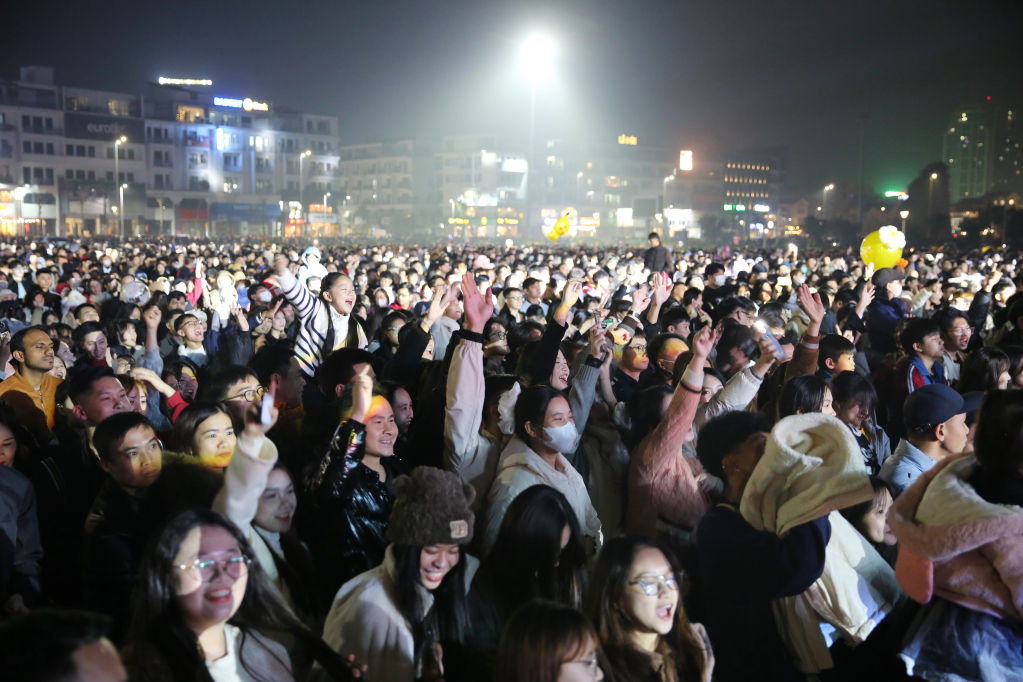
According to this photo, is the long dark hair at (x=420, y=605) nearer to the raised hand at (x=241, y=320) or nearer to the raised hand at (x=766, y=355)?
the raised hand at (x=766, y=355)

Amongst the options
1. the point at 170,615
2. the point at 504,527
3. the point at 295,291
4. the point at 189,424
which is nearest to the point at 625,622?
the point at 504,527

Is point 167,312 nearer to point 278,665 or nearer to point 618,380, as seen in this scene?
point 618,380

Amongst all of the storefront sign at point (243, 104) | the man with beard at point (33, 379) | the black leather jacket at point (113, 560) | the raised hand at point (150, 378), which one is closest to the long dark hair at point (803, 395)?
the black leather jacket at point (113, 560)

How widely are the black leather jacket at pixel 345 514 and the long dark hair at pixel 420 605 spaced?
66 centimetres

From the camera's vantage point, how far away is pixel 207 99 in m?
108

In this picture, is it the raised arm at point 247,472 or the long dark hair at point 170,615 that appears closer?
the long dark hair at point 170,615

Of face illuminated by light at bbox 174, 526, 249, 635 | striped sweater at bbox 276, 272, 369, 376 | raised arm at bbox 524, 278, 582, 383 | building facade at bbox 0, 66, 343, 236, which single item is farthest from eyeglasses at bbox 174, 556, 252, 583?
building facade at bbox 0, 66, 343, 236

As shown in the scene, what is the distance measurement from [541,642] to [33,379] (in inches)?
196

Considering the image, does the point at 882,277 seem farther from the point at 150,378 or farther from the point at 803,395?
the point at 150,378

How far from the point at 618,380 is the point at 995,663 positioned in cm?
377

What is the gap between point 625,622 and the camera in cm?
282

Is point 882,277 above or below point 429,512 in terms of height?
above

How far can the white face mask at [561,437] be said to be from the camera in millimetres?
4133

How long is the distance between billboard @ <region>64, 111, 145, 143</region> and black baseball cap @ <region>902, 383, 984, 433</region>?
10111 centimetres
